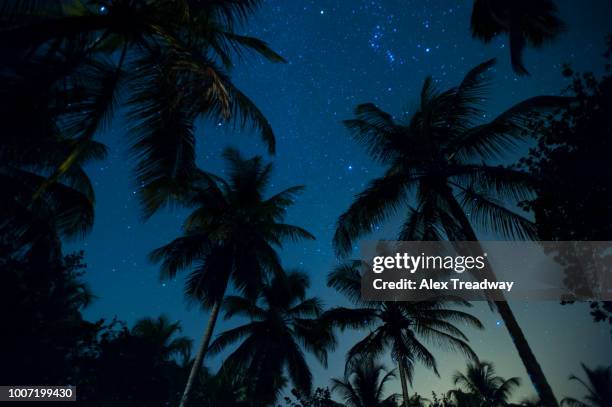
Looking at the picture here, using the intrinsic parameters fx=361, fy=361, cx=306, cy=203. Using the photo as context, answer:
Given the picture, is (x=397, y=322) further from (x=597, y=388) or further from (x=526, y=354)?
(x=597, y=388)

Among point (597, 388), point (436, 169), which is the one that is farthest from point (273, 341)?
point (597, 388)

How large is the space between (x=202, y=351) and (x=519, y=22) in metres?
12.8

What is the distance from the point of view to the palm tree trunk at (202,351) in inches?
466

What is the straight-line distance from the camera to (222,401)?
81.1ft

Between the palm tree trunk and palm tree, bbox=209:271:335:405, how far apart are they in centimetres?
400

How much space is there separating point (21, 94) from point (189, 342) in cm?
2230

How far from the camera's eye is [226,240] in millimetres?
13891

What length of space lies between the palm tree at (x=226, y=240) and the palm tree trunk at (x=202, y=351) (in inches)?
1.3

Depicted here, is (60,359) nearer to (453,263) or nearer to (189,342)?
(189,342)

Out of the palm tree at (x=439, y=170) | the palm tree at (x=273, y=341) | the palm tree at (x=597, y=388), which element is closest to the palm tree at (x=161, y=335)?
the palm tree at (x=273, y=341)

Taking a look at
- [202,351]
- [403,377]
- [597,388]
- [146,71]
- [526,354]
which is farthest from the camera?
[597,388]

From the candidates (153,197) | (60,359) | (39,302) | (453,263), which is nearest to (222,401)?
(60,359)

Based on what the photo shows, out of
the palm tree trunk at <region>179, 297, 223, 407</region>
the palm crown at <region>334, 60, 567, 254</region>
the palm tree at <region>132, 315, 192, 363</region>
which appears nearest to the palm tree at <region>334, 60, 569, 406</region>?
the palm crown at <region>334, 60, 567, 254</region>

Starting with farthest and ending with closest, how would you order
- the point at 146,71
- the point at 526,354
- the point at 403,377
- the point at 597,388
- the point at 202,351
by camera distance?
1. the point at 597,388
2. the point at 403,377
3. the point at 202,351
4. the point at 526,354
5. the point at 146,71
